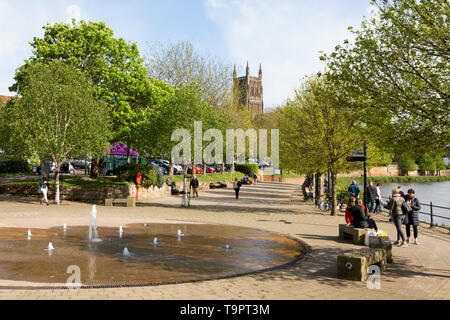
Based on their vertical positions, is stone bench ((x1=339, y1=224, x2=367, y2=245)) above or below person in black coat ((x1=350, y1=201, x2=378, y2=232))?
below

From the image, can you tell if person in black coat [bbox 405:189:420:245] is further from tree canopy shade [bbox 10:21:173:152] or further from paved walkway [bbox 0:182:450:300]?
tree canopy shade [bbox 10:21:173:152]

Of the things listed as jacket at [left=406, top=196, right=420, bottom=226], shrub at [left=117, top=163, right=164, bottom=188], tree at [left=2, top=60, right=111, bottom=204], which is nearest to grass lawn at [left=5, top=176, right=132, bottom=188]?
shrub at [left=117, top=163, right=164, bottom=188]

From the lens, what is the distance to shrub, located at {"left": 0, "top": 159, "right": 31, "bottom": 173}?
36.6 metres

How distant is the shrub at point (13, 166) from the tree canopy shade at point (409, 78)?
1323 inches

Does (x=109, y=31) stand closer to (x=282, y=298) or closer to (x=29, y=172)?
(x=29, y=172)

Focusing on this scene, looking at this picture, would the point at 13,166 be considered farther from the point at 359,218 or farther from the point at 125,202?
the point at 359,218

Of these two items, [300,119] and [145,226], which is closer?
[145,226]

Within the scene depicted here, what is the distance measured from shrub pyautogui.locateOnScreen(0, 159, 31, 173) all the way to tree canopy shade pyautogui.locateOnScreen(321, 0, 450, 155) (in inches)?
1323

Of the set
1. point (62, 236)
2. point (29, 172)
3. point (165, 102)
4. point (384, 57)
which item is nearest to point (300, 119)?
point (165, 102)

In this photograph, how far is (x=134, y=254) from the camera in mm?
10898

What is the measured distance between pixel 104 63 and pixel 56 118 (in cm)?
693

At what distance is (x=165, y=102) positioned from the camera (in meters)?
31.2
